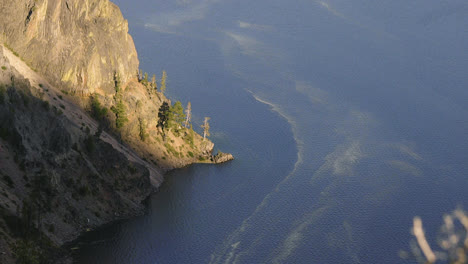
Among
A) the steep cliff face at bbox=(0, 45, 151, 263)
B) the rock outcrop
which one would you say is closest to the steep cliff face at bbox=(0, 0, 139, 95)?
the steep cliff face at bbox=(0, 45, 151, 263)

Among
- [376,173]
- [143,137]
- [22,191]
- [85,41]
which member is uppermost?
[85,41]

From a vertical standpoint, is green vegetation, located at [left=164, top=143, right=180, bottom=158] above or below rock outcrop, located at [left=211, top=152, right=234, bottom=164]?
above

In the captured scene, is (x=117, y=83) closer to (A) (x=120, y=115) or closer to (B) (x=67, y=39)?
(A) (x=120, y=115)

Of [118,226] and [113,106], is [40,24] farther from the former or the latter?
[118,226]

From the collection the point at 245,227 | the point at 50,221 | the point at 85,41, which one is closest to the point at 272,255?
the point at 245,227

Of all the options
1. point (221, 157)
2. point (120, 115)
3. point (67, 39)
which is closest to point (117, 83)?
point (120, 115)

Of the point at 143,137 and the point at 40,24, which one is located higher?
the point at 40,24

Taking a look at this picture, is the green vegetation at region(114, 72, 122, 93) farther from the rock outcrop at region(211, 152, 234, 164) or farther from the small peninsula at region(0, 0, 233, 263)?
the rock outcrop at region(211, 152, 234, 164)
